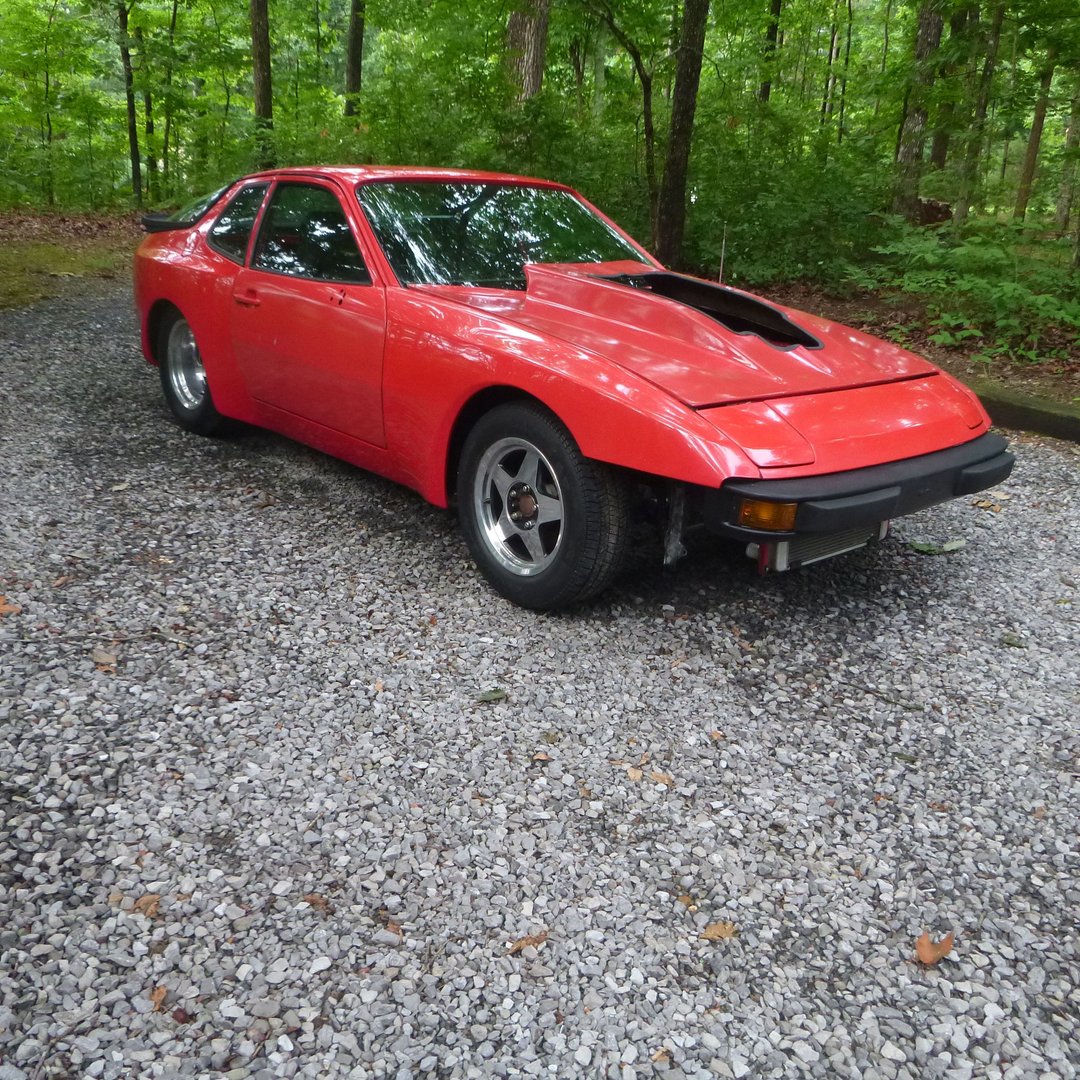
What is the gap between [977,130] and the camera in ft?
26.9

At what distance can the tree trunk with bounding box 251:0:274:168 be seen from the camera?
1417 centimetres

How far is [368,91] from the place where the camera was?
12.9m

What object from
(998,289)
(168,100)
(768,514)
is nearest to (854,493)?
(768,514)

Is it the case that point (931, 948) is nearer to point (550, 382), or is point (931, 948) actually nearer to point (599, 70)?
point (550, 382)

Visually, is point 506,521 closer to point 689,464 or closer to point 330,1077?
point 689,464

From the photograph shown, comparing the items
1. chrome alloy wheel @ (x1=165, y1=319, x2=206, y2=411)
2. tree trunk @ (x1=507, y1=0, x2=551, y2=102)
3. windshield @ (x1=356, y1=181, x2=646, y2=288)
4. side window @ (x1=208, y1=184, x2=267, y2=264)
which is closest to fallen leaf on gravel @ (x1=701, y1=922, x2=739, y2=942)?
windshield @ (x1=356, y1=181, x2=646, y2=288)

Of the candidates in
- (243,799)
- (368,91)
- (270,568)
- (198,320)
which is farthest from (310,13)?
(243,799)

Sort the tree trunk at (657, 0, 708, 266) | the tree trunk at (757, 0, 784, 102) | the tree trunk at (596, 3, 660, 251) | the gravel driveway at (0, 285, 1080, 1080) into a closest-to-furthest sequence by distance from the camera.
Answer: the gravel driveway at (0, 285, 1080, 1080) < the tree trunk at (657, 0, 708, 266) < the tree trunk at (596, 3, 660, 251) < the tree trunk at (757, 0, 784, 102)

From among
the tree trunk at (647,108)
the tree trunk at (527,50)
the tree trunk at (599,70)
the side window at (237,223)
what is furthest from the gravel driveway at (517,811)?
the tree trunk at (527,50)

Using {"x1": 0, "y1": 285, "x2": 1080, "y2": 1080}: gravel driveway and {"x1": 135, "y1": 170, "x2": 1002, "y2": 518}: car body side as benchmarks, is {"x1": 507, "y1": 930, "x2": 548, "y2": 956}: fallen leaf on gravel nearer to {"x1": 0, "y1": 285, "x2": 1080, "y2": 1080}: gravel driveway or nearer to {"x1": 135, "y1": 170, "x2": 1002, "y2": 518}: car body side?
{"x1": 0, "y1": 285, "x2": 1080, "y2": 1080}: gravel driveway

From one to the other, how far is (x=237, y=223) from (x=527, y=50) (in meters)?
8.86

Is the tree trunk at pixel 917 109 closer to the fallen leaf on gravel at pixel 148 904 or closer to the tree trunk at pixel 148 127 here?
the fallen leaf on gravel at pixel 148 904

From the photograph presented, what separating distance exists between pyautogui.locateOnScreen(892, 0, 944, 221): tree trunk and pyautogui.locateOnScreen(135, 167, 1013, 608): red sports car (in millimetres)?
6137

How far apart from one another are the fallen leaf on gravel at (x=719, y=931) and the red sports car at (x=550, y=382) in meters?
1.21
